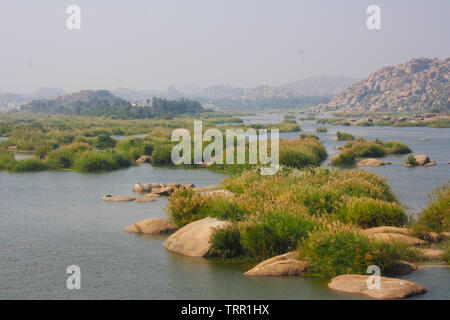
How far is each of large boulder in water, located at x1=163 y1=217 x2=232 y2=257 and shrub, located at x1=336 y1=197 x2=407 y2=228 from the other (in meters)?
3.99

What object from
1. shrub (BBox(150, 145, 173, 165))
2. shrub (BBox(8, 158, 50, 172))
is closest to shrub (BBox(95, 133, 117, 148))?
shrub (BBox(150, 145, 173, 165))

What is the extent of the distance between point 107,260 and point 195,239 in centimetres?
272

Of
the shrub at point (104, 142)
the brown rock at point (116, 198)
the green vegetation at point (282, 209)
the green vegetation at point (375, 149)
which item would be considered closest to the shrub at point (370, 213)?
the green vegetation at point (282, 209)

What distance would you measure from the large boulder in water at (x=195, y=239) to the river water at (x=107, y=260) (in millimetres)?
320

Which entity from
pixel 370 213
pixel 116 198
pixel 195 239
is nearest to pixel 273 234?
pixel 195 239

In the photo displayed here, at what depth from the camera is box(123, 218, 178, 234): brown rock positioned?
19000 millimetres

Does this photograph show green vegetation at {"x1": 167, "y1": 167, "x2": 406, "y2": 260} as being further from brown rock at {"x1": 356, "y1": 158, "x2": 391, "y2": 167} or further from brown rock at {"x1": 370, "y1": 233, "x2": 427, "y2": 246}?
brown rock at {"x1": 356, "y1": 158, "x2": 391, "y2": 167}

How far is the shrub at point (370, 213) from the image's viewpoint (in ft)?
55.0

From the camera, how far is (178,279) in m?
13.4

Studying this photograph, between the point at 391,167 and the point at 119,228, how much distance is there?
25.3m

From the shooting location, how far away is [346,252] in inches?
510

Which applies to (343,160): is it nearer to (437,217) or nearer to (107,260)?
(437,217)

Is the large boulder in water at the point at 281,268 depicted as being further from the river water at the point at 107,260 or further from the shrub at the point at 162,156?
the shrub at the point at 162,156
